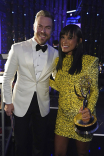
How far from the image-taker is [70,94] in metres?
1.30

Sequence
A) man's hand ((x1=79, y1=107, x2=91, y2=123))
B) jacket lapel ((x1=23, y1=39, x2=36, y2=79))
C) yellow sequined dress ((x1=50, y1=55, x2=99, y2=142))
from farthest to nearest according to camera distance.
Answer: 1. jacket lapel ((x1=23, y1=39, x2=36, y2=79))
2. yellow sequined dress ((x1=50, y1=55, x2=99, y2=142))
3. man's hand ((x1=79, y1=107, x2=91, y2=123))

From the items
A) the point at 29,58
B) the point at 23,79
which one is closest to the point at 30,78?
Result: the point at 23,79

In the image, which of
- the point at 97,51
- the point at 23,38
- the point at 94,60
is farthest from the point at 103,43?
the point at 94,60

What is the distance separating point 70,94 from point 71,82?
0.11 meters

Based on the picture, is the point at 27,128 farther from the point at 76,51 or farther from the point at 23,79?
the point at 76,51

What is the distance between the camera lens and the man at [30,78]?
138cm

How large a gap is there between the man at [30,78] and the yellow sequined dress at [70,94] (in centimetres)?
18

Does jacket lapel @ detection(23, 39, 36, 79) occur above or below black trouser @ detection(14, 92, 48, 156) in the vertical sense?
above

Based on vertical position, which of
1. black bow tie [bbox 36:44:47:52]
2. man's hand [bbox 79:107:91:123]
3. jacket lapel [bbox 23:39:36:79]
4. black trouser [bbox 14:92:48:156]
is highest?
black bow tie [bbox 36:44:47:52]

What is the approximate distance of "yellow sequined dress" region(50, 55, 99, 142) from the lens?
1.24m

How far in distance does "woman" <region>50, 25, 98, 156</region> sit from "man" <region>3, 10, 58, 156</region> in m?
0.17

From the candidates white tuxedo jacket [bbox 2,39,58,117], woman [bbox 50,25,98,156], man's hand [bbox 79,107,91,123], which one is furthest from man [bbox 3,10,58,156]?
man's hand [bbox 79,107,91,123]

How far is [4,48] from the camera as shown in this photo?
6.53 metres

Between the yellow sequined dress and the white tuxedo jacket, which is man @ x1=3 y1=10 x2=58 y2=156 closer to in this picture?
the white tuxedo jacket
